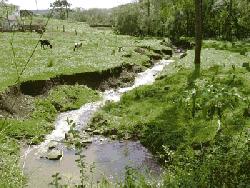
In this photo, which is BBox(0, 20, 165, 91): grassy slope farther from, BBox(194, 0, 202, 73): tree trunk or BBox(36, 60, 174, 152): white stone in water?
BBox(194, 0, 202, 73): tree trunk

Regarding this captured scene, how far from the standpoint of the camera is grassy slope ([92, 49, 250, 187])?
9.76 meters

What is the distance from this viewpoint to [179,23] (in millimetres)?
84312

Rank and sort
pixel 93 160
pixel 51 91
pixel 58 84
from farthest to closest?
pixel 58 84 → pixel 51 91 → pixel 93 160

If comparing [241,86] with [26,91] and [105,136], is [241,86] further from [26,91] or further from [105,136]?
[26,91]

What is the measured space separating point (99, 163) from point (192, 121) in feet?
18.9

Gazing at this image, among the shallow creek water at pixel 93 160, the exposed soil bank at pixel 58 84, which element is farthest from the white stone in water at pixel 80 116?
the exposed soil bank at pixel 58 84

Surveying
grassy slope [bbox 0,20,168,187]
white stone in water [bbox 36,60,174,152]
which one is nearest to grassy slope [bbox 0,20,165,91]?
grassy slope [bbox 0,20,168,187]

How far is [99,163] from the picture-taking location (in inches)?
703

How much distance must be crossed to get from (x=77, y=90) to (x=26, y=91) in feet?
14.1

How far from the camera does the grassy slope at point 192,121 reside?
32.0ft

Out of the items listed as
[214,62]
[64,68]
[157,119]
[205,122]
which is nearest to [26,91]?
[64,68]

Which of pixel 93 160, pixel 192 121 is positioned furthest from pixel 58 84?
pixel 192 121

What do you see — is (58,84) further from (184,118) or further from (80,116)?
(184,118)

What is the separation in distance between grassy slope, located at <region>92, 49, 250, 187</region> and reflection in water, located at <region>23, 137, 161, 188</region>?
2.67 ft
